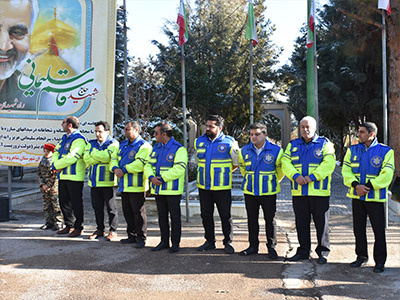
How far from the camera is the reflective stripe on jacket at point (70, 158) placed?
6680 millimetres

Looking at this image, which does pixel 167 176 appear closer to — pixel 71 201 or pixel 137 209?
pixel 137 209

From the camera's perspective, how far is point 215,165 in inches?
226

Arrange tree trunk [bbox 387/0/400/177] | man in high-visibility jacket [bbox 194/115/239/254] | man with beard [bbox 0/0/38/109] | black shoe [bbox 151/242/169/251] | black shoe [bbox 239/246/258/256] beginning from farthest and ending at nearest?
tree trunk [bbox 387/0/400/177], man with beard [bbox 0/0/38/109], black shoe [bbox 151/242/169/251], man in high-visibility jacket [bbox 194/115/239/254], black shoe [bbox 239/246/258/256]

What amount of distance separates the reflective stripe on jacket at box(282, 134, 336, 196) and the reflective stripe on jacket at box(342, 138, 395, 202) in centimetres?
24

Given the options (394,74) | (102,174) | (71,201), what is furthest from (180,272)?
(394,74)

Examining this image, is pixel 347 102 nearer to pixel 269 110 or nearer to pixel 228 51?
pixel 228 51

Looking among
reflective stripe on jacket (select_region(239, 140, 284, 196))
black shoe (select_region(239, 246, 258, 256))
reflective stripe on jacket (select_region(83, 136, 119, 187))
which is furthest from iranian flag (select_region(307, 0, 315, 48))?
black shoe (select_region(239, 246, 258, 256))

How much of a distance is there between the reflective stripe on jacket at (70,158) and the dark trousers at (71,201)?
4.6 inches

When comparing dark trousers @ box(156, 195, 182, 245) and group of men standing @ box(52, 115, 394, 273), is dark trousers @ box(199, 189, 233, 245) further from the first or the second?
dark trousers @ box(156, 195, 182, 245)

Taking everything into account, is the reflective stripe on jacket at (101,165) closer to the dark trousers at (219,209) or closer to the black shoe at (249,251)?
the dark trousers at (219,209)

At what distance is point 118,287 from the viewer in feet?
14.8

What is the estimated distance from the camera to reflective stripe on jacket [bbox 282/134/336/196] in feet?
16.9

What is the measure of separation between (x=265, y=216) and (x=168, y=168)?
1437mm

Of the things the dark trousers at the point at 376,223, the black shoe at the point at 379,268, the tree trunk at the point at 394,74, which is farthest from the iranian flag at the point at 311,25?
the black shoe at the point at 379,268
